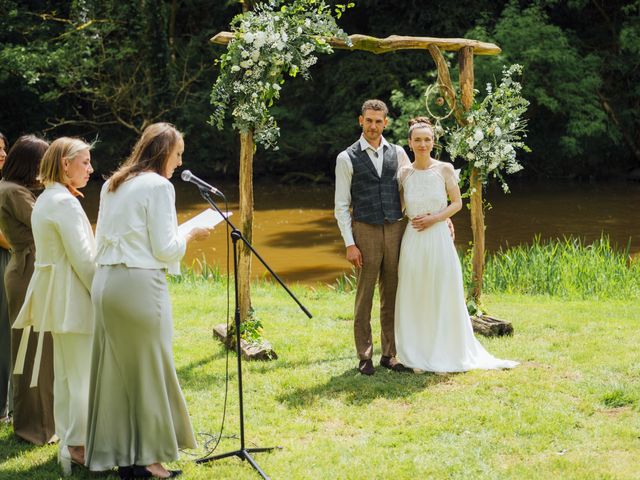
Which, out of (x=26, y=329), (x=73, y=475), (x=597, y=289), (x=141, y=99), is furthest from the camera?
(x=141, y=99)

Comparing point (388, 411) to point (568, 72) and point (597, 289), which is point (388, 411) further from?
point (568, 72)

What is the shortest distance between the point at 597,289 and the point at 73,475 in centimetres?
730

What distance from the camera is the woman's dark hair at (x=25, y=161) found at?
206 inches

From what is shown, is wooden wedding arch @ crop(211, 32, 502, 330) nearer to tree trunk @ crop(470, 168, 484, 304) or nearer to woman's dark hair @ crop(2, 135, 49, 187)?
tree trunk @ crop(470, 168, 484, 304)

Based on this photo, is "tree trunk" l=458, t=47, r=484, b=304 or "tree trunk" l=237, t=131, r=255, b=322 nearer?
"tree trunk" l=237, t=131, r=255, b=322

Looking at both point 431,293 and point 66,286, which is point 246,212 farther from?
point 66,286

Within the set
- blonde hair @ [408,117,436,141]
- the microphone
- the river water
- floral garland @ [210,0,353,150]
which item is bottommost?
the river water

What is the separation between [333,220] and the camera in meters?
19.6

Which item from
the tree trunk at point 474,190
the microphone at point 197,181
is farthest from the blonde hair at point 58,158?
the tree trunk at point 474,190

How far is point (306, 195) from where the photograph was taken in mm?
23641

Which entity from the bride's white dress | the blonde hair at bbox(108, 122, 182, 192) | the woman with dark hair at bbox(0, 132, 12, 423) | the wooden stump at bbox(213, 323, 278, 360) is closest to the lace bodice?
the bride's white dress

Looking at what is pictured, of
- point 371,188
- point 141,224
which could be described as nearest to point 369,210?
point 371,188

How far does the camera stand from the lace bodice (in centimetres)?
660

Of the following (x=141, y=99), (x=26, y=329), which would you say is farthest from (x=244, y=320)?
(x=141, y=99)
